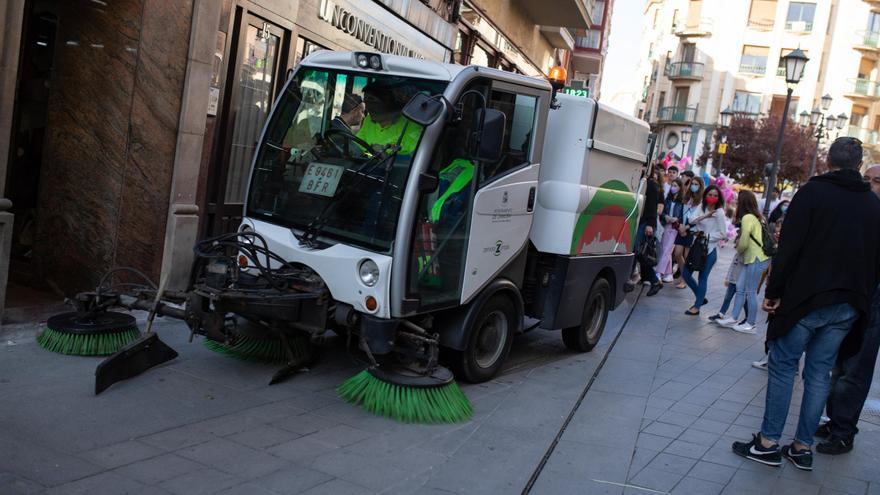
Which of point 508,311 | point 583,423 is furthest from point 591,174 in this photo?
point 583,423

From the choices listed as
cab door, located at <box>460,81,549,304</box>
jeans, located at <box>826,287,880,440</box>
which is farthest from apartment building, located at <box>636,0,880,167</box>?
jeans, located at <box>826,287,880,440</box>

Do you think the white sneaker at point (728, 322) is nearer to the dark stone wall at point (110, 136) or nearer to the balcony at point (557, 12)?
the dark stone wall at point (110, 136)

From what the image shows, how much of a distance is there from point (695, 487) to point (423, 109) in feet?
9.46

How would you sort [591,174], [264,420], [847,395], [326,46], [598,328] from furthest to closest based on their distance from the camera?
1. [326,46]
2. [598,328]
3. [591,174]
4. [847,395]
5. [264,420]

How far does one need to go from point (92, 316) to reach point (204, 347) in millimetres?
919

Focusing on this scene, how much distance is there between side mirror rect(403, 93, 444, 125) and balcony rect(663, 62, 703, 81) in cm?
6415

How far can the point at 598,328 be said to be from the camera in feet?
27.4

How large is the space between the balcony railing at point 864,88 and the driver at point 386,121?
66.0 metres

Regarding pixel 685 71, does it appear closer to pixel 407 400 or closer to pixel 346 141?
pixel 346 141

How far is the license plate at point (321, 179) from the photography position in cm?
565

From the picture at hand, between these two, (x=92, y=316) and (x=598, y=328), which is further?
(x=598, y=328)

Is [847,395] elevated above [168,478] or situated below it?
above

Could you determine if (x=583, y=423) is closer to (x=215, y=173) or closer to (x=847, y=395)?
(x=847, y=395)

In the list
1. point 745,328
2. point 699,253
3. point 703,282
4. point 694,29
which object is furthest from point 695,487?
point 694,29
